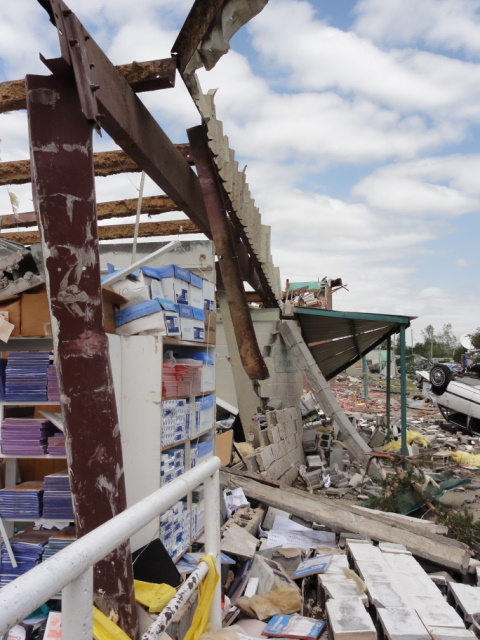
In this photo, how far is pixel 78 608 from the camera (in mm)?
1449

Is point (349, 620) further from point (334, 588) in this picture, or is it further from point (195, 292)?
point (195, 292)

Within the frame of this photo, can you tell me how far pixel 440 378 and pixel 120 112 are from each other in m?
12.9

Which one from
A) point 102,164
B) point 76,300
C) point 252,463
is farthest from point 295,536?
point 102,164

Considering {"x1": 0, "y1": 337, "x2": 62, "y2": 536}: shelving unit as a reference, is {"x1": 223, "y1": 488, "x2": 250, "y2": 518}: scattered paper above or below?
below

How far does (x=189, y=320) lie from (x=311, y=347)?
8957 mm

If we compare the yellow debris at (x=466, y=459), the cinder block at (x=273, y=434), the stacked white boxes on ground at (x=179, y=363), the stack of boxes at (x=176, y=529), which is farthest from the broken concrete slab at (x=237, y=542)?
the yellow debris at (x=466, y=459)

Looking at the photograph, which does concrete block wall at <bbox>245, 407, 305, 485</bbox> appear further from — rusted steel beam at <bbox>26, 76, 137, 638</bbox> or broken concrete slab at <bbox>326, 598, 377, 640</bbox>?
rusted steel beam at <bbox>26, 76, 137, 638</bbox>

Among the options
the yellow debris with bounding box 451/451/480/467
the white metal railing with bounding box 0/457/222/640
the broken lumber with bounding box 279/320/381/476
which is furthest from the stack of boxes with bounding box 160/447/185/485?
the yellow debris with bounding box 451/451/480/467

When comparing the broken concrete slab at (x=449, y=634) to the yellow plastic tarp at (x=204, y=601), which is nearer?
the yellow plastic tarp at (x=204, y=601)

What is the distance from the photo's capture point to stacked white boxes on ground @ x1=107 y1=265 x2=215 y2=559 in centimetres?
412

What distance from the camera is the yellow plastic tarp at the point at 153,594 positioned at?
327 centimetres

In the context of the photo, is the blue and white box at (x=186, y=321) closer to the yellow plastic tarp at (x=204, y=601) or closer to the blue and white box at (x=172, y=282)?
the blue and white box at (x=172, y=282)

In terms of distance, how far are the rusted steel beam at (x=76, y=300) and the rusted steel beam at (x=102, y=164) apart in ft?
12.6

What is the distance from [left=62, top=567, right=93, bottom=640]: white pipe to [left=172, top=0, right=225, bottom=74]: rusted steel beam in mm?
3612
